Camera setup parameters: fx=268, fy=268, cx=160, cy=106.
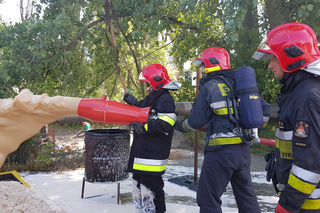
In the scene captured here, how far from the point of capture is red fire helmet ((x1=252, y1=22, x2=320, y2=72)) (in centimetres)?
188

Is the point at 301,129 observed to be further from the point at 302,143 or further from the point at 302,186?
the point at 302,186

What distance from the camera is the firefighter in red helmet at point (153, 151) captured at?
10.5ft

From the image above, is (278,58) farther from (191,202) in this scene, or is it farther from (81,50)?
(81,50)

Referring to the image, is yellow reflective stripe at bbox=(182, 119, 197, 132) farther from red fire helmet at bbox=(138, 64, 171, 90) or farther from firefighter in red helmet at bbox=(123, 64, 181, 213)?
red fire helmet at bbox=(138, 64, 171, 90)

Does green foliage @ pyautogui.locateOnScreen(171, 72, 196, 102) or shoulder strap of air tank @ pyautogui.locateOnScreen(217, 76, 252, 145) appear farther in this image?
green foliage @ pyautogui.locateOnScreen(171, 72, 196, 102)

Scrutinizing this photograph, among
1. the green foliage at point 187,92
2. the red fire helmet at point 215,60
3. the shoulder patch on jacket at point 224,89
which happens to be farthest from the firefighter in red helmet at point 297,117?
the green foliage at point 187,92

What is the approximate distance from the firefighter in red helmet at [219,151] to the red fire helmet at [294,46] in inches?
31.2

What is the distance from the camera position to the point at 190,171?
6.11m

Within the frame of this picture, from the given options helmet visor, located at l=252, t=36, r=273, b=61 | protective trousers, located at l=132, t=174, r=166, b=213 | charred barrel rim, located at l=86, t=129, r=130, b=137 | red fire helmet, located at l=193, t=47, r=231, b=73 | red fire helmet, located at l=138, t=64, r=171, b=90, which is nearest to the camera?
helmet visor, located at l=252, t=36, r=273, b=61

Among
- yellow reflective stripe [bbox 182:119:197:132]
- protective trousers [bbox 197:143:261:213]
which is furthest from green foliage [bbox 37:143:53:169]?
protective trousers [bbox 197:143:261:213]

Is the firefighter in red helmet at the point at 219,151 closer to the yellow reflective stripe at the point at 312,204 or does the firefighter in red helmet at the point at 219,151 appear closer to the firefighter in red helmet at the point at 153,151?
the firefighter in red helmet at the point at 153,151

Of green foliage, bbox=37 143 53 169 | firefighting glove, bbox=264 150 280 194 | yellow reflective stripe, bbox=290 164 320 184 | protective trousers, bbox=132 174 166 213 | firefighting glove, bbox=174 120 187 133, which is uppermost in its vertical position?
firefighting glove, bbox=174 120 187 133

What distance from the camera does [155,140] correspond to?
329cm

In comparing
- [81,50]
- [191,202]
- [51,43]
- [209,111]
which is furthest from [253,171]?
[81,50]
